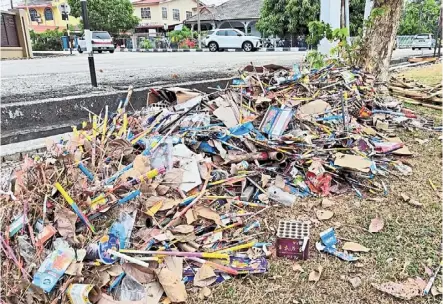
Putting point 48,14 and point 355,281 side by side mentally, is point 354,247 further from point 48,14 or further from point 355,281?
point 48,14

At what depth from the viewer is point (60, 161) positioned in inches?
94.4

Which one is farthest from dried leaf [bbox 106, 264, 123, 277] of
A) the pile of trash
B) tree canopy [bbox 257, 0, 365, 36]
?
tree canopy [bbox 257, 0, 365, 36]

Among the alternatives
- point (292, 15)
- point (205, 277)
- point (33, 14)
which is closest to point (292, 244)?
point (205, 277)

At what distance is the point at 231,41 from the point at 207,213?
75.9 feet

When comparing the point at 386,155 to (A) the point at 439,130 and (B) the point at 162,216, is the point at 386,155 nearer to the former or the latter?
(A) the point at 439,130

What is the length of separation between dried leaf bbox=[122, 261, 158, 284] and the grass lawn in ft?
0.84

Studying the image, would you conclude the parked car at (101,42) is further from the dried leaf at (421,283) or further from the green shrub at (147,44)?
the dried leaf at (421,283)

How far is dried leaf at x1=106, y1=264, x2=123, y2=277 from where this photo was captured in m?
1.97

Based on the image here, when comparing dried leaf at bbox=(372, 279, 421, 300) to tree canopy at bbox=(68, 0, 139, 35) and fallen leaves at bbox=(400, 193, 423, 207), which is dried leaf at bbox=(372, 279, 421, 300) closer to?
fallen leaves at bbox=(400, 193, 423, 207)

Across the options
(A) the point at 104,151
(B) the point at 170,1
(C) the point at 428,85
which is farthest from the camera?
(B) the point at 170,1

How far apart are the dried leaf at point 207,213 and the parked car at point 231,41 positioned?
22556mm

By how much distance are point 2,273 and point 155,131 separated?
1557mm

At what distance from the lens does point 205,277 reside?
204cm

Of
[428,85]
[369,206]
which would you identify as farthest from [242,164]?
[428,85]
